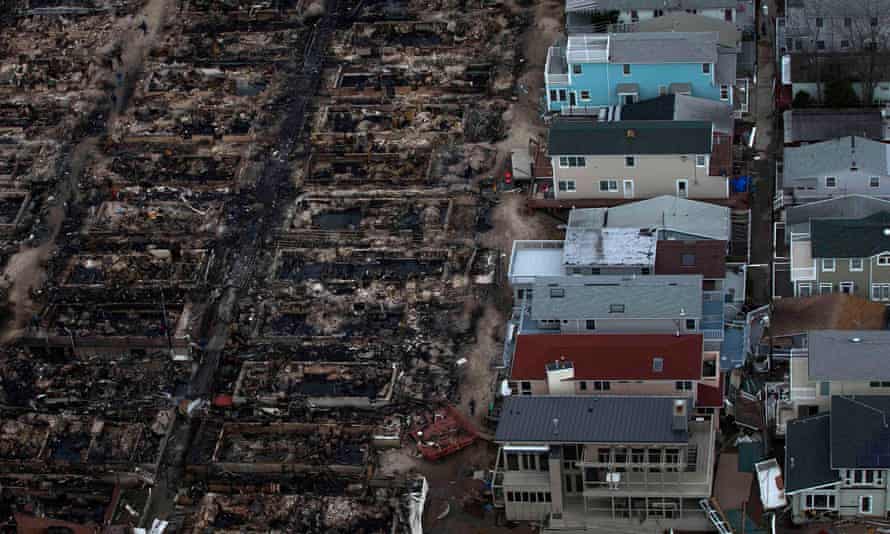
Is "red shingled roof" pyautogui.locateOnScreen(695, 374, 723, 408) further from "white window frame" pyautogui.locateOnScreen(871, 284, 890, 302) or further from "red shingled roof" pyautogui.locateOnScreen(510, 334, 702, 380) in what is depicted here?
"white window frame" pyautogui.locateOnScreen(871, 284, 890, 302)

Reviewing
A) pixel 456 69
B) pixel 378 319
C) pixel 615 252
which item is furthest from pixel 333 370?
pixel 456 69

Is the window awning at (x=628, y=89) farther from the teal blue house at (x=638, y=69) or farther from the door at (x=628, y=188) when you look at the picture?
the door at (x=628, y=188)

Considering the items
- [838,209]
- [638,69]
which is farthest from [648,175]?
[838,209]

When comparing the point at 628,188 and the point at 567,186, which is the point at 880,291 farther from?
the point at 567,186

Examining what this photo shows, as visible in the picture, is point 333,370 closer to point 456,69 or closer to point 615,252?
point 615,252

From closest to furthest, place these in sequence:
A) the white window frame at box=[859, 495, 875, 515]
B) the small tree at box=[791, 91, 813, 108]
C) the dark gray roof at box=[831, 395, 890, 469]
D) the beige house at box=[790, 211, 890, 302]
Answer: the dark gray roof at box=[831, 395, 890, 469], the white window frame at box=[859, 495, 875, 515], the beige house at box=[790, 211, 890, 302], the small tree at box=[791, 91, 813, 108]

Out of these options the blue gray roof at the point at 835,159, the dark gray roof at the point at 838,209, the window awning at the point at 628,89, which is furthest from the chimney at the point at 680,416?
the window awning at the point at 628,89

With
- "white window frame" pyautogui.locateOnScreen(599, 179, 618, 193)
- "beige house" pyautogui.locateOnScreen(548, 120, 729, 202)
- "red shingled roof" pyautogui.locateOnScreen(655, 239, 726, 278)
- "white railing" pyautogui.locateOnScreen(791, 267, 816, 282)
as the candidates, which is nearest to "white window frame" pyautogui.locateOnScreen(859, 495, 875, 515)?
"white railing" pyautogui.locateOnScreen(791, 267, 816, 282)
